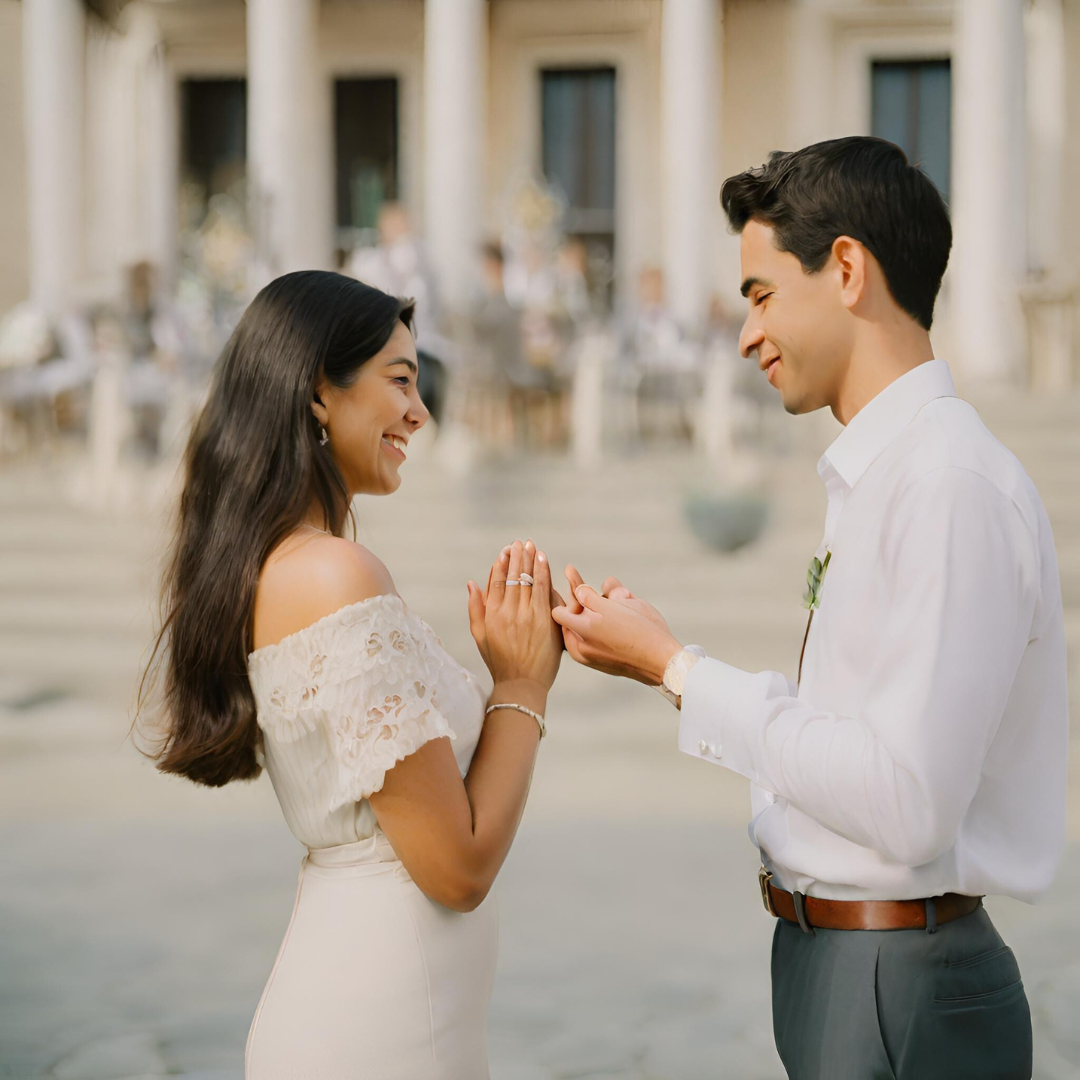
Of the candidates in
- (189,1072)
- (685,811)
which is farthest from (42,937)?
(685,811)

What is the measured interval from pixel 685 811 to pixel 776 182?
5.31 meters

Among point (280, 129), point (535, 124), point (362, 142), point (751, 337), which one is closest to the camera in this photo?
point (751, 337)

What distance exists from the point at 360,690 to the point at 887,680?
67 cm

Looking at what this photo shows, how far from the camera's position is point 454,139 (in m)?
13.1

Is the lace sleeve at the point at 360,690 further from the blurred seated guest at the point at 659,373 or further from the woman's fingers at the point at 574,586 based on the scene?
the blurred seated guest at the point at 659,373

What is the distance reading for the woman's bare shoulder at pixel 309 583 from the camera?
1808mm

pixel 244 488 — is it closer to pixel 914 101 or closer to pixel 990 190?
pixel 990 190

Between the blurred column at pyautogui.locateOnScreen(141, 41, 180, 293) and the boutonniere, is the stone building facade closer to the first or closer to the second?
the blurred column at pyautogui.locateOnScreen(141, 41, 180, 293)

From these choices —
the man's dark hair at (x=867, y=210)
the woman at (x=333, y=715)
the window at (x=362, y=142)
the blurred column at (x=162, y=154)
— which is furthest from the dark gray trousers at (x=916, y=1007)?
the blurred column at (x=162, y=154)

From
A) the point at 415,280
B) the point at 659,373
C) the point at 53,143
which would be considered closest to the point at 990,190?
the point at 659,373

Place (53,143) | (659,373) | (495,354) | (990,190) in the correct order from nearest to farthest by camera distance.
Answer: (495,354) < (659,373) < (990,190) < (53,143)

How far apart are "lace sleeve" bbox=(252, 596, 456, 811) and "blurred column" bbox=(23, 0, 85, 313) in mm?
13085

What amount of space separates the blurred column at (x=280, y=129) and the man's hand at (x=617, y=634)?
11924 millimetres

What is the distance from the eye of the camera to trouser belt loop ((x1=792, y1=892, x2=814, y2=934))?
1.77 metres
